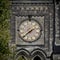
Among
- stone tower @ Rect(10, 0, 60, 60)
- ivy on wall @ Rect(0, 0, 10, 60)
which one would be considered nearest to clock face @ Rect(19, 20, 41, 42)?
stone tower @ Rect(10, 0, 60, 60)

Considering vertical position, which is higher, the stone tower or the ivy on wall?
the ivy on wall

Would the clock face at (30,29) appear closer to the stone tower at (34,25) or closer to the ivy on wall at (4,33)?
the stone tower at (34,25)

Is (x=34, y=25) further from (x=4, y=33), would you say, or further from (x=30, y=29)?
(x=4, y=33)

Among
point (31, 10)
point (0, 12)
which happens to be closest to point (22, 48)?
point (31, 10)

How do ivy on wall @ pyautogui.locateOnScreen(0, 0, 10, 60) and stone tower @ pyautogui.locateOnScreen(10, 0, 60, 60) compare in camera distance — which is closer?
ivy on wall @ pyautogui.locateOnScreen(0, 0, 10, 60)

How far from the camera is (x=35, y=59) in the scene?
1065 inches

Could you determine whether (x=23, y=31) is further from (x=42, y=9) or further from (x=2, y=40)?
(x=2, y=40)

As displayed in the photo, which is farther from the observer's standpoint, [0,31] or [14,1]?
[14,1]

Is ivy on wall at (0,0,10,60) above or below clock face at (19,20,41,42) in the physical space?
above

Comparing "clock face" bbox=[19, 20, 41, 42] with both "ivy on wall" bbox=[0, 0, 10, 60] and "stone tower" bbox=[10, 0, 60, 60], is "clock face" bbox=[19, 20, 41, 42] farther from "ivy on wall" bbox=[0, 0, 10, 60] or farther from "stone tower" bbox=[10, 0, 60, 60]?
"ivy on wall" bbox=[0, 0, 10, 60]

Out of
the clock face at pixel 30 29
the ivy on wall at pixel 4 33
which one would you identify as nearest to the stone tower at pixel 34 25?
the clock face at pixel 30 29

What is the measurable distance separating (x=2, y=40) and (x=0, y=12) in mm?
1316

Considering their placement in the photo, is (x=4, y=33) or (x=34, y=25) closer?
(x=4, y=33)

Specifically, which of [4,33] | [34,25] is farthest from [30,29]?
[4,33]
